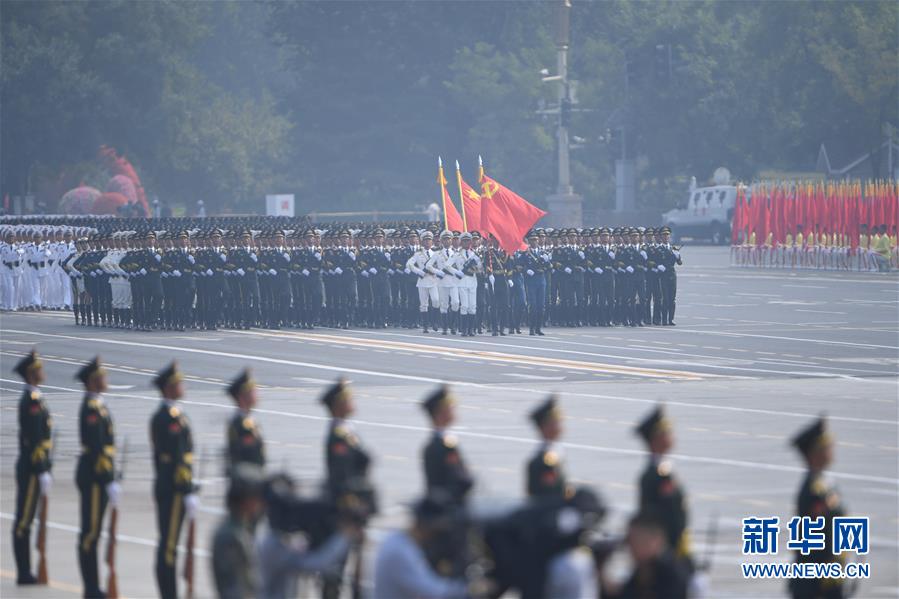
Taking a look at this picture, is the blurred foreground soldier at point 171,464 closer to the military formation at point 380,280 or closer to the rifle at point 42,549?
the rifle at point 42,549

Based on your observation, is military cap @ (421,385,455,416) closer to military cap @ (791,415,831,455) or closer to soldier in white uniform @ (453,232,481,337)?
military cap @ (791,415,831,455)

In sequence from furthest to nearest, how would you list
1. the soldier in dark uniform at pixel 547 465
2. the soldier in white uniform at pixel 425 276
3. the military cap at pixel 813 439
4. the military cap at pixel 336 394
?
1. the soldier in white uniform at pixel 425 276
2. the military cap at pixel 336 394
3. the soldier in dark uniform at pixel 547 465
4. the military cap at pixel 813 439

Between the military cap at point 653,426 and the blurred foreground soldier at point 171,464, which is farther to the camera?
the blurred foreground soldier at point 171,464

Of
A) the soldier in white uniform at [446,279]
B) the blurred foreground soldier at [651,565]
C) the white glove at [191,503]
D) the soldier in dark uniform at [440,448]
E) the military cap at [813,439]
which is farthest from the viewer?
the soldier in white uniform at [446,279]

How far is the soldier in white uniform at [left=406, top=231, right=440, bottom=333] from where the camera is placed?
116 ft

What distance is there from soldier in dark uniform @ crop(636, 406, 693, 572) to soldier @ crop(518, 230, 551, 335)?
25.4m

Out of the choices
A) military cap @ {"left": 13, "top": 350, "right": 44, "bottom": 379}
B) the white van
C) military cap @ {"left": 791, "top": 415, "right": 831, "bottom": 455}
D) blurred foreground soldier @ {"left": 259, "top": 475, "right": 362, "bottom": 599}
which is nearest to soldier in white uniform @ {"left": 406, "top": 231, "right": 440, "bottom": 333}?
military cap @ {"left": 13, "top": 350, "right": 44, "bottom": 379}

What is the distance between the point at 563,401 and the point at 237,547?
15.7m

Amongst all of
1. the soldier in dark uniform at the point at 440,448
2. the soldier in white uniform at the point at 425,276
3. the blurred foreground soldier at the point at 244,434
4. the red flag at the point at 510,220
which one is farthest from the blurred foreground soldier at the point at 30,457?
the red flag at the point at 510,220

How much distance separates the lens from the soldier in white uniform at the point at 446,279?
34.9 metres

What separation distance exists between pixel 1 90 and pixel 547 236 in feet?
182

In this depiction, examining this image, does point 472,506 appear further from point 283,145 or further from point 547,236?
point 283,145

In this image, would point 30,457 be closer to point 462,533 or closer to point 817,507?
point 817,507

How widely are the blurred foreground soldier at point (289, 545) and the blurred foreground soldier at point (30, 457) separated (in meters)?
5.02
